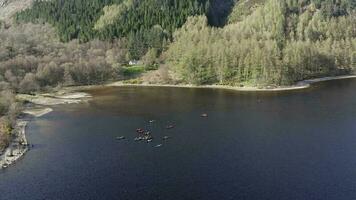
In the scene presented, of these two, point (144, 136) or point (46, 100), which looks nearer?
point (144, 136)

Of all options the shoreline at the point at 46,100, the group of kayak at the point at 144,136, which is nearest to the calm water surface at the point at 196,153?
the group of kayak at the point at 144,136

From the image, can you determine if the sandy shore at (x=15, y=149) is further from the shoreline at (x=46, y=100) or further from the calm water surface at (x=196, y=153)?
the calm water surface at (x=196, y=153)

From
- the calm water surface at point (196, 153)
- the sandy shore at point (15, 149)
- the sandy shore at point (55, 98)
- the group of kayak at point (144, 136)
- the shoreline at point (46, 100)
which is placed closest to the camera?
the calm water surface at point (196, 153)

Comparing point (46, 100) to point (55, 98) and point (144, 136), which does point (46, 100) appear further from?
point (144, 136)

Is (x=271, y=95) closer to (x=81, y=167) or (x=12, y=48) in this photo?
(x=81, y=167)

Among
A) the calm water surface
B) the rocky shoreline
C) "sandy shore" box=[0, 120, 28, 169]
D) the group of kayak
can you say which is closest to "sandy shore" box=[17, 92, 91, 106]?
the rocky shoreline

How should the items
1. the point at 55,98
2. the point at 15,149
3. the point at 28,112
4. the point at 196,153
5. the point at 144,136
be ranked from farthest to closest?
the point at 55,98, the point at 28,112, the point at 144,136, the point at 15,149, the point at 196,153

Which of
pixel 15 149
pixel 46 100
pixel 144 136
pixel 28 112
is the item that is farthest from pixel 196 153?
pixel 46 100
